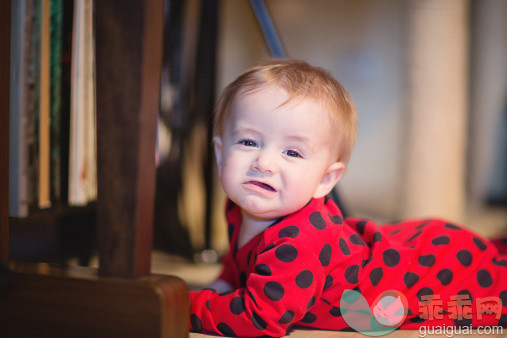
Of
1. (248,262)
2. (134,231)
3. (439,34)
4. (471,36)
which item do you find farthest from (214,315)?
(471,36)

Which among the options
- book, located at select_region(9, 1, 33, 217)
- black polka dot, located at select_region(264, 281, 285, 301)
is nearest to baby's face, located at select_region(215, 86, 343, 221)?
black polka dot, located at select_region(264, 281, 285, 301)

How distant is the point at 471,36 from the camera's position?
7.86ft

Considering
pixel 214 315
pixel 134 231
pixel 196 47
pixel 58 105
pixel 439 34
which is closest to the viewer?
pixel 134 231

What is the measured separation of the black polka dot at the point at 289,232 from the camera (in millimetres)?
677

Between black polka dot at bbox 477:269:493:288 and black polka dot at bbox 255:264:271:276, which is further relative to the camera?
black polka dot at bbox 477:269:493:288

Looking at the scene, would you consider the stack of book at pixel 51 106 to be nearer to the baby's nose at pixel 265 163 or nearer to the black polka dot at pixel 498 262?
the baby's nose at pixel 265 163

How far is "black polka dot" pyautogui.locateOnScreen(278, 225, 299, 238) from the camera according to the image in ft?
2.22

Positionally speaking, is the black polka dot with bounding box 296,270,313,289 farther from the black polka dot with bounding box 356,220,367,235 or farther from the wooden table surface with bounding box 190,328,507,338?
the black polka dot with bounding box 356,220,367,235

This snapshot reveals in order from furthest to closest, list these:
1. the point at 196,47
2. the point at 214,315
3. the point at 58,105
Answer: the point at 196,47 → the point at 58,105 → the point at 214,315

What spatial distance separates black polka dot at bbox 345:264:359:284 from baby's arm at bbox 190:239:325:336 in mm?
66

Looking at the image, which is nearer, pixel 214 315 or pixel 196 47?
pixel 214 315

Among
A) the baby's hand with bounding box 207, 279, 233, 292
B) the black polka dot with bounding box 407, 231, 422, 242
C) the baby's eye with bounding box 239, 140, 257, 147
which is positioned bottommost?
the baby's hand with bounding box 207, 279, 233, 292

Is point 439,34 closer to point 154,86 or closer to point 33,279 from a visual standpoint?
point 154,86

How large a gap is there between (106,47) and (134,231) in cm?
20
